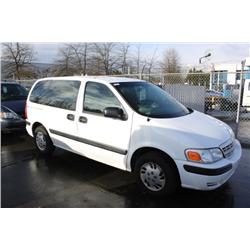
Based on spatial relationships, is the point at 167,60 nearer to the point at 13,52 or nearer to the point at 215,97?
the point at 215,97

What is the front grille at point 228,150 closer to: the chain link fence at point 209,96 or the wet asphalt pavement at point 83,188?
the wet asphalt pavement at point 83,188

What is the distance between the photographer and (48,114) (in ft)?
16.3

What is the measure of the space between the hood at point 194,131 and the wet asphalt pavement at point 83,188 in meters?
0.78

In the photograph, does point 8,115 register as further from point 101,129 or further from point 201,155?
point 201,155

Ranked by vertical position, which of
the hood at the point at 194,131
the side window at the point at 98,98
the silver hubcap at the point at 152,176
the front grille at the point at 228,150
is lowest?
the silver hubcap at the point at 152,176

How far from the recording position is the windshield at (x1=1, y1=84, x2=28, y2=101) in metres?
7.85

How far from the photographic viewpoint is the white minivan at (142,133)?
3.27m

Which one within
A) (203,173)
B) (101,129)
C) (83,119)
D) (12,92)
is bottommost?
(203,173)

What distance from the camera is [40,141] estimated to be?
17.5 ft

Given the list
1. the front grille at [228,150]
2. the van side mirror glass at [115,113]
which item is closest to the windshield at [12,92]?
the van side mirror glass at [115,113]

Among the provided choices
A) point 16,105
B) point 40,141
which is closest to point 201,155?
point 40,141

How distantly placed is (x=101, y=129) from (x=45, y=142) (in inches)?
69.3

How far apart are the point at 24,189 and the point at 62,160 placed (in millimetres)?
1295

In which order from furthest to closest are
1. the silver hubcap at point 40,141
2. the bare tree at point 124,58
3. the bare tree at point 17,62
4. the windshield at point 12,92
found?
the bare tree at point 17,62, the bare tree at point 124,58, the windshield at point 12,92, the silver hubcap at point 40,141
